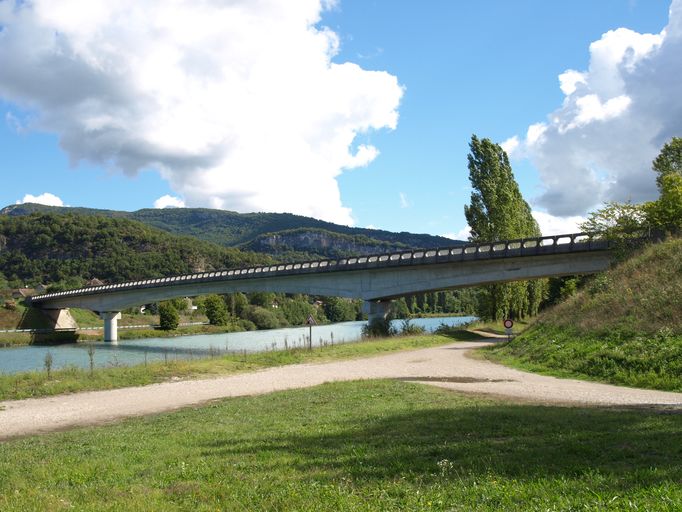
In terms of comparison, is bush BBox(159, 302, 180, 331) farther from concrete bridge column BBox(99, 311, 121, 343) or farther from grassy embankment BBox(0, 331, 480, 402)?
grassy embankment BBox(0, 331, 480, 402)

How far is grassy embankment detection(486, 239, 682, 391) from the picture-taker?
61.9 feet

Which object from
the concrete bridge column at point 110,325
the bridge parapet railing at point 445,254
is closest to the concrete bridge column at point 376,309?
the bridge parapet railing at point 445,254

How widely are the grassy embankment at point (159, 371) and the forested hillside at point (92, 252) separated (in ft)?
429

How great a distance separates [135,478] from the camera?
7855 millimetres

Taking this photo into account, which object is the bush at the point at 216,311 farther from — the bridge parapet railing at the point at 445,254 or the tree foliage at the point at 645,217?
the tree foliage at the point at 645,217

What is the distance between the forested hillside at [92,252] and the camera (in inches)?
6363

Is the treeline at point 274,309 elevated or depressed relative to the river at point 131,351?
elevated

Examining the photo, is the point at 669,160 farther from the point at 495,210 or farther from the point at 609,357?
the point at 609,357

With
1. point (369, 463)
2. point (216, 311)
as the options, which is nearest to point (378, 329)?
point (369, 463)

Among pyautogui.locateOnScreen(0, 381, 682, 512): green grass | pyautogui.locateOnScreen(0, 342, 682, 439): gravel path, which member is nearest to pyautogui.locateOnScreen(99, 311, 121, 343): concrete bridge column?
pyautogui.locateOnScreen(0, 342, 682, 439): gravel path

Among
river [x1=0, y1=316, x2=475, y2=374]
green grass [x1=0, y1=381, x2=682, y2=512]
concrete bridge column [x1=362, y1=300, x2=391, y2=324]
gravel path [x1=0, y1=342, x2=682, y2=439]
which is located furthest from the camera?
concrete bridge column [x1=362, y1=300, x2=391, y2=324]

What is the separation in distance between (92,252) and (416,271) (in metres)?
A: 147

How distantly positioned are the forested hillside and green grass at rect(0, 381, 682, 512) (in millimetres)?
153407

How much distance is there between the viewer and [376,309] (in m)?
53.4
